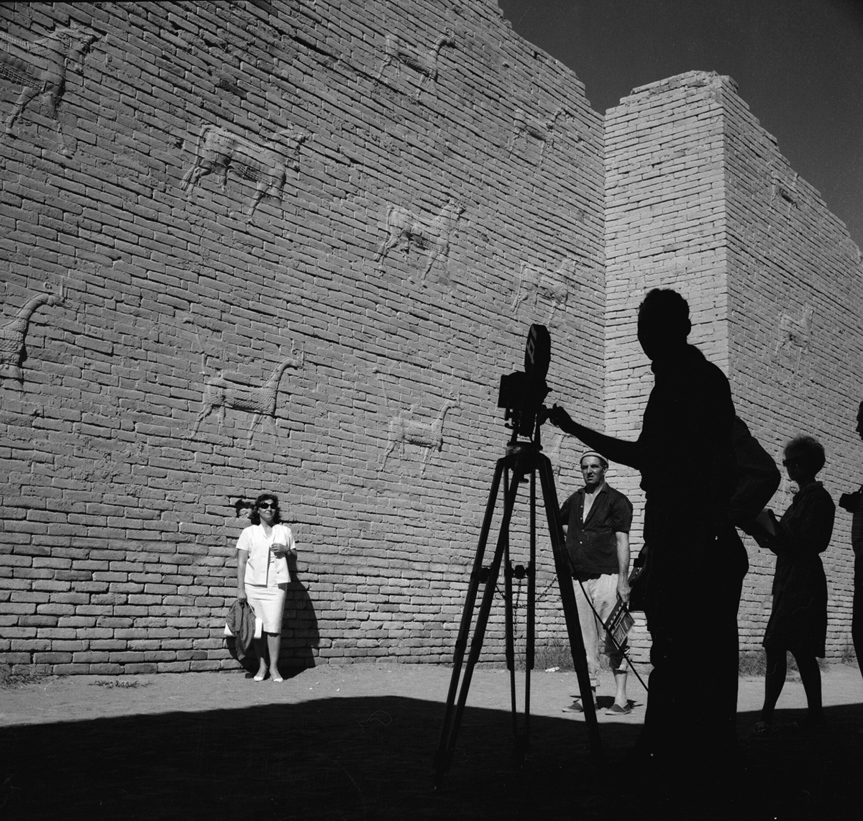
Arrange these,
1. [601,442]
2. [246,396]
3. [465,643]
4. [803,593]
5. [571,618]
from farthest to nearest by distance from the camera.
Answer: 1. [246,396]
2. [803,593]
3. [601,442]
4. [465,643]
5. [571,618]

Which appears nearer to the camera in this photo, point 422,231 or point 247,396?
point 247,396

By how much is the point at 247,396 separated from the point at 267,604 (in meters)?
1.84

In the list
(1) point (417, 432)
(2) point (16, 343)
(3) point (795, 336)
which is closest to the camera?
(2) point (16, 343)

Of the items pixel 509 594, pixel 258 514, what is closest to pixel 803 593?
Result: pixel 509 594

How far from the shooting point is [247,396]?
865cm

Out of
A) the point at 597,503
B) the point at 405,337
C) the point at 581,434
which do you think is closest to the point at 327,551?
the point at 405,337

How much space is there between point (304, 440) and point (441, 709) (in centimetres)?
324

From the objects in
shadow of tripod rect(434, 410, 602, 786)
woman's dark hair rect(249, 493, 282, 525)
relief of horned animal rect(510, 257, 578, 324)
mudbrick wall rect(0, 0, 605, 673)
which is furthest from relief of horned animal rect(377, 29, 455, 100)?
shadow of tripod rect(434, 410, 602, 786)

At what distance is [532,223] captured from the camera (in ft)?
39.1

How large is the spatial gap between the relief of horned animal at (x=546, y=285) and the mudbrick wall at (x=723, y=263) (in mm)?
879

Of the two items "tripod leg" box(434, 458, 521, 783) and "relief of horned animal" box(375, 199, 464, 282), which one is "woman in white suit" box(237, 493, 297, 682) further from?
"tripod leg" box(434, 458, 521, 783)

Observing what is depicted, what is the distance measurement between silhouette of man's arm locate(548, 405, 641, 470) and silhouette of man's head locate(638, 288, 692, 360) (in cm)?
38

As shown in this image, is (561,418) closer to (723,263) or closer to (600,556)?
(600,556)

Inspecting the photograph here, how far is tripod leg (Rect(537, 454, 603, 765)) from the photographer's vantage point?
3.67 metres
